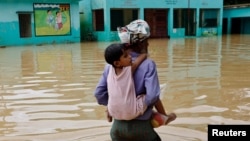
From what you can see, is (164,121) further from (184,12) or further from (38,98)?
(184,12)

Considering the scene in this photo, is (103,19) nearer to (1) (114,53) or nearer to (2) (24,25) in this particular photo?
(2) (24,25)

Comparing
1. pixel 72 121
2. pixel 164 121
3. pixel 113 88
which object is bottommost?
pixel 72 121

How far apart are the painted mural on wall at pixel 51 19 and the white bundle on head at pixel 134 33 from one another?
2184 cm

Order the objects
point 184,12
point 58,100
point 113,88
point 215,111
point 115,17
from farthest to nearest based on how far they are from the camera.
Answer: point 184,12 < point 115,17 < point 58,100 < point 215,111 < point 113,88

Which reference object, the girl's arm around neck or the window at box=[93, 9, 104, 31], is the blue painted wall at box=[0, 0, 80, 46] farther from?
the girl's arm around neck

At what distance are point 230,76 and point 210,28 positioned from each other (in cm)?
2349

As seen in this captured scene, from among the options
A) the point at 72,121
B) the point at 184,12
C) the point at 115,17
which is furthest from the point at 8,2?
the point at 72,121

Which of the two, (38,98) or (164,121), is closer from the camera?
(164,121)

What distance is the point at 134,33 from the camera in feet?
A: 7.79

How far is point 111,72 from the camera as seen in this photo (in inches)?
94.6

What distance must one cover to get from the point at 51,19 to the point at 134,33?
22.3m

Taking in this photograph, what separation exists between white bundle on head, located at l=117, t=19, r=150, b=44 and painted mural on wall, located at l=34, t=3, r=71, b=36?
71.6 feet

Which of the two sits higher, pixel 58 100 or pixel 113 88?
pixel 113 88

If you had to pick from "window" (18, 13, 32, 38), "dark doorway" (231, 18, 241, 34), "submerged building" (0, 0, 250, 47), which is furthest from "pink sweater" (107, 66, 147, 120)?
"dark doorway" (231, 18, 241, 34)
